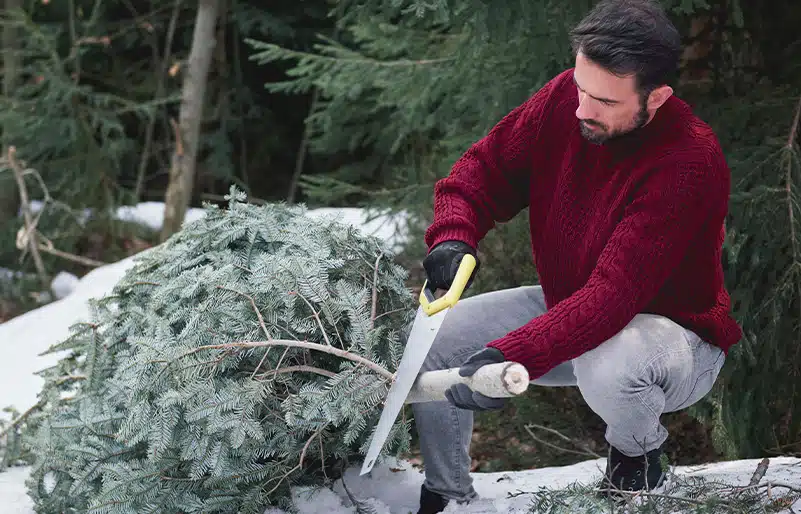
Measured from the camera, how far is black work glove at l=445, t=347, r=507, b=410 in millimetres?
1962

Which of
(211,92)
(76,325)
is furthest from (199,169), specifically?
(76,325)

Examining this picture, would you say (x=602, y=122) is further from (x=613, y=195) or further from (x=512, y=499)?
(x=512, y=499)

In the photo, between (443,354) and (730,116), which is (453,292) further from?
(730,116)

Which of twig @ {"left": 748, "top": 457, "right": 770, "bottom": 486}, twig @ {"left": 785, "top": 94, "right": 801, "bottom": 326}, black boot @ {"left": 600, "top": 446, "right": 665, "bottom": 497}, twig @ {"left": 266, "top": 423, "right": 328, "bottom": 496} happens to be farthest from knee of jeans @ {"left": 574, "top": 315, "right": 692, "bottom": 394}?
twig @ {"left": 785, "top": 94, "right": 801, "bottom": 326}

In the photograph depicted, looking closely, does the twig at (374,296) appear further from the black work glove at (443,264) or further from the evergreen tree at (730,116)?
the evergreen tree at (730,116)

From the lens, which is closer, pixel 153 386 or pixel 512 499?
pixel 153 386

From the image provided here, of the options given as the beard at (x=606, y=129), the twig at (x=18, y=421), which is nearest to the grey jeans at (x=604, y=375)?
the beard at (x=606, y=129)

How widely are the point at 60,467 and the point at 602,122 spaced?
198 cm

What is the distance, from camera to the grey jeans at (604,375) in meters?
2.18

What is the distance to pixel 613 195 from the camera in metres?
2.20

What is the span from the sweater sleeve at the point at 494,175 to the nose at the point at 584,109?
258 mm

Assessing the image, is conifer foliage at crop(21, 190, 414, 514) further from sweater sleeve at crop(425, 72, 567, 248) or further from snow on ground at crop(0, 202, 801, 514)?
sweater sleeve at crop(425, 72, 567, 248)

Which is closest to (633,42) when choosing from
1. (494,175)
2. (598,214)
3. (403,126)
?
(598,214)

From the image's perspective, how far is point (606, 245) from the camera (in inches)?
83.7
